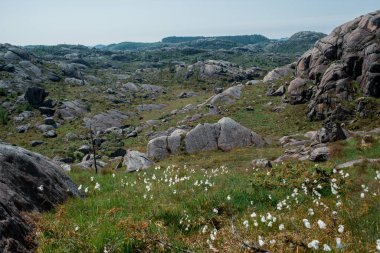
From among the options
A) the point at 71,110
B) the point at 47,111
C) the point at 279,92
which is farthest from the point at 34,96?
the point at 279,92

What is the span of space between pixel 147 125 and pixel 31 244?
74760 mm

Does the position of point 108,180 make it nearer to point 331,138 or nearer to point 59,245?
point 59,245

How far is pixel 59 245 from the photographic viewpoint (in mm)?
6297

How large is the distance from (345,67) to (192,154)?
2754cm

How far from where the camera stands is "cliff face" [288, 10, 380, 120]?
169ft

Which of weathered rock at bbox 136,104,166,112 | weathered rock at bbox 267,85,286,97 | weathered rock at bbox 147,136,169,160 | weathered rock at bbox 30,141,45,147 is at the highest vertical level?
weathered rock at bbox 267,85,286,97

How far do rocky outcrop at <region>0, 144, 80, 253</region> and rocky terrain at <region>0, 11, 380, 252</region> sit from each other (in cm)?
3

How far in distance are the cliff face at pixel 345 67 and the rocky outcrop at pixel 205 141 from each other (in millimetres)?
15165

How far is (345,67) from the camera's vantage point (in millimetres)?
54500

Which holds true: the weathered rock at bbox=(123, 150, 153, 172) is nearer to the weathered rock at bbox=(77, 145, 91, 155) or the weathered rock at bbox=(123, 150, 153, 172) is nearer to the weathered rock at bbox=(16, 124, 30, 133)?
the weathered rock at bbox=(77, 145, 91, 155)

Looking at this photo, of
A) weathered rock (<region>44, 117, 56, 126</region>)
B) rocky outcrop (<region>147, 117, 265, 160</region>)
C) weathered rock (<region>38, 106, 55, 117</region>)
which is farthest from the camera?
weathered rock (<region>38, 106, 55, 117</region>)

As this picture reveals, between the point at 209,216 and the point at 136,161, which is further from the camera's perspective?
the point at 136,161

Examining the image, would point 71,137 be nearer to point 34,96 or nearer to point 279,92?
point 34,96

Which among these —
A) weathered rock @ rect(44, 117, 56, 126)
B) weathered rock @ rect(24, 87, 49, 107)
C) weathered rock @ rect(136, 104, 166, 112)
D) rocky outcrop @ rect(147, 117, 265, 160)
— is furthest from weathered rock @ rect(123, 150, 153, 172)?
weathered rock @ rect(24, 87, 49, 107)
